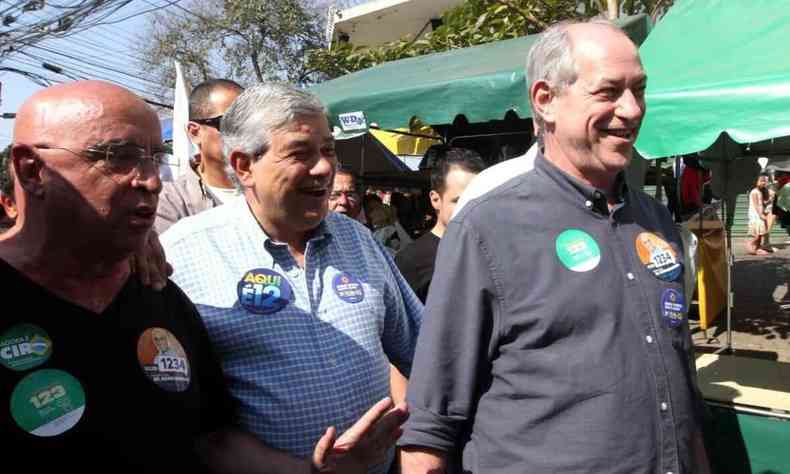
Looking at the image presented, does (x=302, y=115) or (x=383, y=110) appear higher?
(x=383, y=110)

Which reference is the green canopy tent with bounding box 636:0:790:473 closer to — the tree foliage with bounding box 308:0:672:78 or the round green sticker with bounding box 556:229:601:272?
the round green sticker with bounding box 556:229:601:272

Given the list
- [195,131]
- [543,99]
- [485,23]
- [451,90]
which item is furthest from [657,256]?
[485,23]

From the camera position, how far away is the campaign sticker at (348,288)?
1841mm

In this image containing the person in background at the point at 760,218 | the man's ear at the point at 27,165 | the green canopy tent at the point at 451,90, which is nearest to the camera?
the man's ear at the point at 27,165

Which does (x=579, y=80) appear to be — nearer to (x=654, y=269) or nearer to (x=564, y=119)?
(x=564, y=119)

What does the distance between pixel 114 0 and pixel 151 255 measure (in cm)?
758

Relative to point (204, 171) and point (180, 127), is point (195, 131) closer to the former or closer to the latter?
point (204, 171)

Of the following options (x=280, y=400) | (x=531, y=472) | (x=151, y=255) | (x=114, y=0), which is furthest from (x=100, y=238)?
(x=114, y=0)

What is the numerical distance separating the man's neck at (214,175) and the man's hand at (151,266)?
1283 millimetres

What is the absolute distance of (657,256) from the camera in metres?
1.70

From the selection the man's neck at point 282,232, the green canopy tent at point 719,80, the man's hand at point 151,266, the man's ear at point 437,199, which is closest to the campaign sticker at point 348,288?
the man's neck at point 282,232

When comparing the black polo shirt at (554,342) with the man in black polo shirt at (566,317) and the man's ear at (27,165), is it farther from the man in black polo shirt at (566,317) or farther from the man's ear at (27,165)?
the man's ear at (27,165)

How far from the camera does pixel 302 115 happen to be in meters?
1.81

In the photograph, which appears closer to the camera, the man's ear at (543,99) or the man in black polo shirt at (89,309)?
the man in black polo shirt at (89,309)
